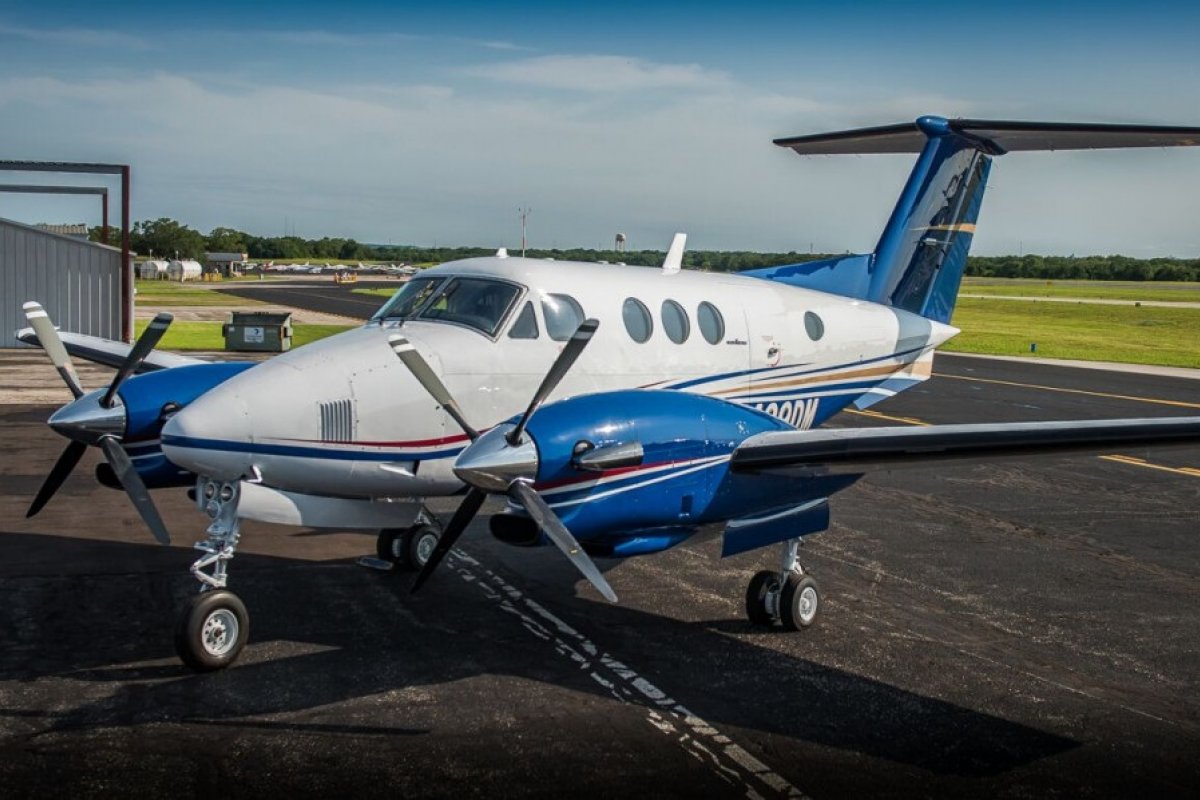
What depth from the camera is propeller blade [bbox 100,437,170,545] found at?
9.67 metres

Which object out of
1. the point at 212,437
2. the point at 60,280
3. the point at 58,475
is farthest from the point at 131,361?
the point at 60,280

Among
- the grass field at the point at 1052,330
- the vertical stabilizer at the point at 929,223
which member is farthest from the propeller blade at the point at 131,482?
the grass field at the point at 1052,330

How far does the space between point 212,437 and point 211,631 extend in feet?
4.84

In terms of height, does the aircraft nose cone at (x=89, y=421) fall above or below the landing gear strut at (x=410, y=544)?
above

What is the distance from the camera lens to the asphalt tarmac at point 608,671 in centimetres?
707

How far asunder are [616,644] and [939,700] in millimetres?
2653

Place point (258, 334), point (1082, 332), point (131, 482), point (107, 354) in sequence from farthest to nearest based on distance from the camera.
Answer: point (1082, 332) < point (258, 334) < point (107, 354) < point (131, 482)

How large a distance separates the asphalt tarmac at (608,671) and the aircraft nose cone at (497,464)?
1.58 m

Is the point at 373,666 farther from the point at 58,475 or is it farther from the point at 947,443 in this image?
the point at 947,443

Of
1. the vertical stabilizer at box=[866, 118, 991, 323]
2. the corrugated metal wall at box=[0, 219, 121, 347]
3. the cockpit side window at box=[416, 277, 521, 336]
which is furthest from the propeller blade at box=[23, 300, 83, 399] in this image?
the corrugated metal wall at box=[0, 219, 121, 347]

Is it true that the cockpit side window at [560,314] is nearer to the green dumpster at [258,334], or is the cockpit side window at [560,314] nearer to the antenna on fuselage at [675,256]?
the antenna on fuselage at [675,256]

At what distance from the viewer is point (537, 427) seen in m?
8.38

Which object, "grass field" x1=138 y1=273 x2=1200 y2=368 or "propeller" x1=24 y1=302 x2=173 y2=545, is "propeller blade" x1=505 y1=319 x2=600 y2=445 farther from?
"grass field" x1=138 y1=273 x2=1200 y2=368

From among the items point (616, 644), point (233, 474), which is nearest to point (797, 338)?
point (616, 644)
